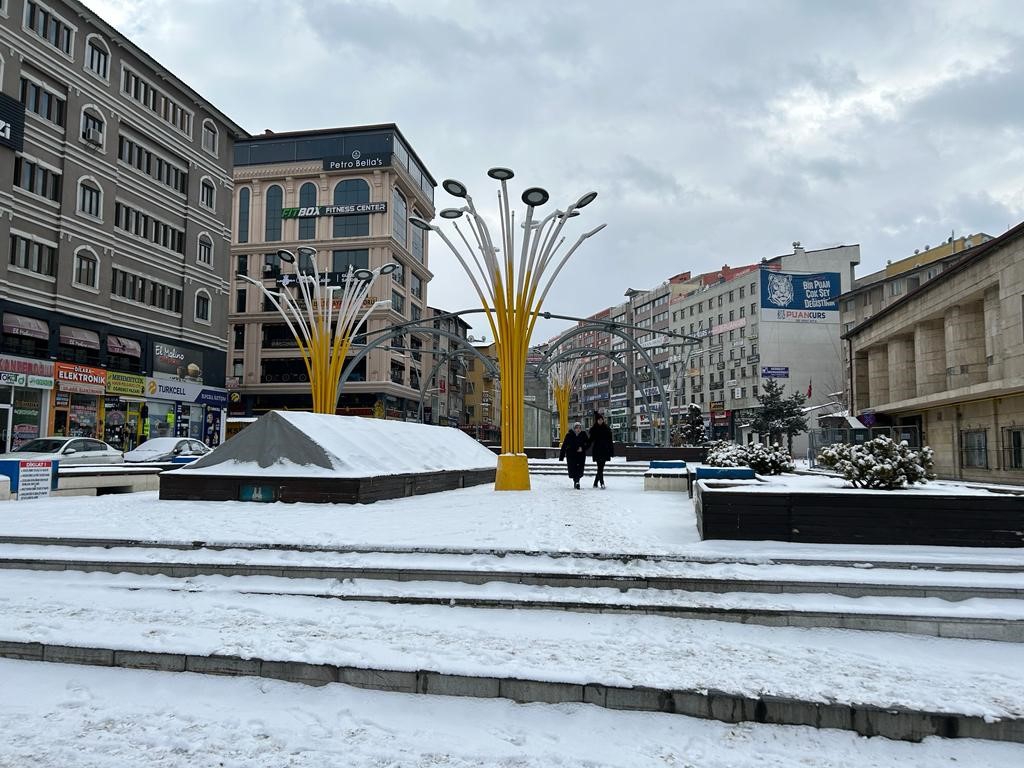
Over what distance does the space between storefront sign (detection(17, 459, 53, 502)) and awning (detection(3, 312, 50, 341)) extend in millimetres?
16380

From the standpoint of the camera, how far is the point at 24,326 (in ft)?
89.6

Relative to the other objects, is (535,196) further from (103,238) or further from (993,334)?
(103,238)

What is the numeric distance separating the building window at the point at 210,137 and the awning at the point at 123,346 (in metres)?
13.3

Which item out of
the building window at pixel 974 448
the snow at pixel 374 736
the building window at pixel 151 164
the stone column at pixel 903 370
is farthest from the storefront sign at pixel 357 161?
the snow at pixel 374 736

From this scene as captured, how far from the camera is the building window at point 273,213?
60.1 meters

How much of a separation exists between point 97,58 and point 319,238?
27.1 meters

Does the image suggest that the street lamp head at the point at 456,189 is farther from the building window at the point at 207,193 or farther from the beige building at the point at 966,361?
the building window at the point at 207,193

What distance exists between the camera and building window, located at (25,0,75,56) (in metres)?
28.6

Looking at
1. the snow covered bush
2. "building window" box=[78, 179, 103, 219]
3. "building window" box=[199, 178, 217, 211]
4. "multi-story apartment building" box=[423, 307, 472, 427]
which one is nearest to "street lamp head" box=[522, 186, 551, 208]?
the snow covered bush

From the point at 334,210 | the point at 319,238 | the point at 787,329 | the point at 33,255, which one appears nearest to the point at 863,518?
the point at 33,255

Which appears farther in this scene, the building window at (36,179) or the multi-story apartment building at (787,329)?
the multi-story apartment building at (787,329)

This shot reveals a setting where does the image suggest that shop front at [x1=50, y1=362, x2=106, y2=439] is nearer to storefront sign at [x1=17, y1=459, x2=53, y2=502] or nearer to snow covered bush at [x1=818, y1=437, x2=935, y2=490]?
storefront sign at [x1=17, y1=459, x2=53, y2=502]

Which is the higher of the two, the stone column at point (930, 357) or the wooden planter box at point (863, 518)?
the stone column at point (930, 357)

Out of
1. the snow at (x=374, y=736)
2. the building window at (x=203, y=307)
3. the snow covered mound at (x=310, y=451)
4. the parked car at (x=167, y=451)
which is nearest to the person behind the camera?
the snow at (x=374, y=736)
